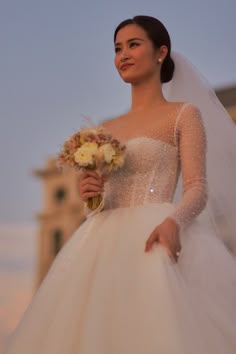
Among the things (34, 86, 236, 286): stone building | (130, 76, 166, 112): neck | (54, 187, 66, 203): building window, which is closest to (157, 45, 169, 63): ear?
(130, 76, 166, 112): neck

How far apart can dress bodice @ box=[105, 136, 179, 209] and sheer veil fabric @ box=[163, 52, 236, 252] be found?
0.49 metres

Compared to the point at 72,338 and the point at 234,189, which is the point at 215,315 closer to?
the point at 72,338

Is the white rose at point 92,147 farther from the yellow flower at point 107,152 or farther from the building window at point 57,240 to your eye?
the building window at point 57,240

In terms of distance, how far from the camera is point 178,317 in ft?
11.0

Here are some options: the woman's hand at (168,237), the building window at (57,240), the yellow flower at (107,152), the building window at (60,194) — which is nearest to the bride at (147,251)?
the woman's hand at (168,237)

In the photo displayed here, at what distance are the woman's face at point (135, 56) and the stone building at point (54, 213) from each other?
38029mm

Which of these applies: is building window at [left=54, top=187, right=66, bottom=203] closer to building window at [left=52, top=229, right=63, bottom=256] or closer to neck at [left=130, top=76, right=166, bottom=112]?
building window at [left=52, top=229, right=63, bottom=256]

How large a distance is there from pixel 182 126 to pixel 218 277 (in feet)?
2.96

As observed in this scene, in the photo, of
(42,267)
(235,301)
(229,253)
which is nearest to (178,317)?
(235,301)

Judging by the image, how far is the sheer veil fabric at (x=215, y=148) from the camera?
4594mm

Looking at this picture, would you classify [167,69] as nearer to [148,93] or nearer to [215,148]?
[148,93]

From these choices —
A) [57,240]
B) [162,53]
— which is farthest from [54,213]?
[162,53]

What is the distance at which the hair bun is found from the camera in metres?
4.59

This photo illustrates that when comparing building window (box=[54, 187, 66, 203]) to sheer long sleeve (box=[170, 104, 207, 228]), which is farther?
building window (box=[54, 187, 66, 203])
